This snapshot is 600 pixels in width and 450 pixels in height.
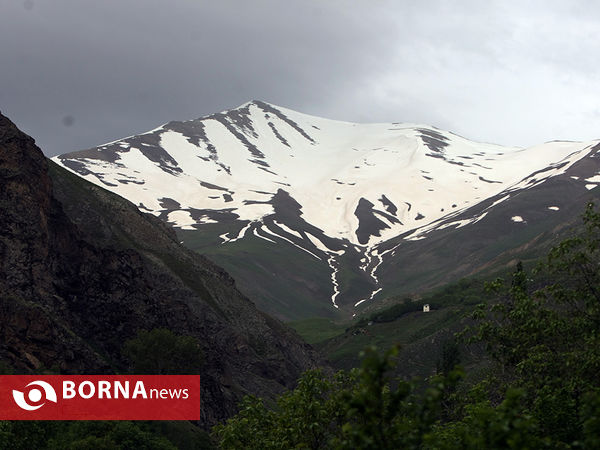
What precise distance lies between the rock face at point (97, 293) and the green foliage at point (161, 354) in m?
2.96

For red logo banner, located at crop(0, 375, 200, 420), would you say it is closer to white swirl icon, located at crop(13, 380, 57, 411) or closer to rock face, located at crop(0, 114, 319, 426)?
white swirl icon, located at crop(13, 380, 57, 411)

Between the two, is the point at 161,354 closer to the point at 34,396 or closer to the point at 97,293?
the point at 97,293

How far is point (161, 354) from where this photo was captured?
201 feet

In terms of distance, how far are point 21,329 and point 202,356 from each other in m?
20.1

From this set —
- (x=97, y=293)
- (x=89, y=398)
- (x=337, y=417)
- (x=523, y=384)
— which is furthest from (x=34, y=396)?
(x=97, y=293)

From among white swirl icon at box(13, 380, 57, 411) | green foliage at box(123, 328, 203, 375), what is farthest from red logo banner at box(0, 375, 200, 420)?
green foliage at box(123, 328, 203, 375)

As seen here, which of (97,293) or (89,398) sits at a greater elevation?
(97,293)

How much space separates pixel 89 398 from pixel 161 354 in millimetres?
20549

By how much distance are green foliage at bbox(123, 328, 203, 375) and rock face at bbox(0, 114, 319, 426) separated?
2.96 m

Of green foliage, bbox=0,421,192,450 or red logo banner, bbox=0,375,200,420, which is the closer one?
green foliage, bbox=0,421,192,450

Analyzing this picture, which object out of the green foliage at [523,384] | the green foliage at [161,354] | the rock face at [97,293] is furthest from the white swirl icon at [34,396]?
the green foliage at [161,354]

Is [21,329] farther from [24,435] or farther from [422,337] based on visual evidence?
[422,337]

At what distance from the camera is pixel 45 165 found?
70.6 m

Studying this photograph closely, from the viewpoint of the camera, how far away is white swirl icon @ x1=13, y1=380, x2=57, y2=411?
35281 mm
